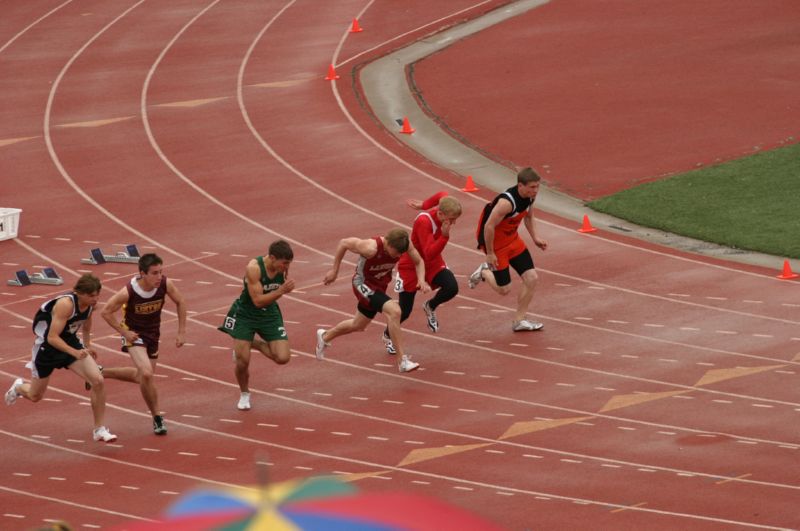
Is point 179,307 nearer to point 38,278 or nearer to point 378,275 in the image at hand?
point 378,275

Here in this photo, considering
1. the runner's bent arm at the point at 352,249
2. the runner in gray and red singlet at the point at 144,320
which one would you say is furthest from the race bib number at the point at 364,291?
the runner in gray and red singlet at the point at 144,320

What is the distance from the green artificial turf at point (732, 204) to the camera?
20.1 metres

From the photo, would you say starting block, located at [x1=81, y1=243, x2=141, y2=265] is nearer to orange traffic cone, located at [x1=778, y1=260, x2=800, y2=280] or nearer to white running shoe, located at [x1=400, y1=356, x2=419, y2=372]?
white running shoe, located at [x1=400, y1=356, x2=419, y2=372]

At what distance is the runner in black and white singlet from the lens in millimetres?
12836

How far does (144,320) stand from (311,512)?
25.7ft

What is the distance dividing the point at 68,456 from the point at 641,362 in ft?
18.6

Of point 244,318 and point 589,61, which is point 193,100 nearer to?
point 589,61

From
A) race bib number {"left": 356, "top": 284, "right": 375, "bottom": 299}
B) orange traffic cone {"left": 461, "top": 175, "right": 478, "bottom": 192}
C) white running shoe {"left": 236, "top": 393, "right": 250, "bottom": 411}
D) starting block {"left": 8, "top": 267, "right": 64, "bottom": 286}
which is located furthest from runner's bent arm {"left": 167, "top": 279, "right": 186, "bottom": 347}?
orange traffic cone {"left": 461, "top": 175, "right": 478, "bottom": 192}

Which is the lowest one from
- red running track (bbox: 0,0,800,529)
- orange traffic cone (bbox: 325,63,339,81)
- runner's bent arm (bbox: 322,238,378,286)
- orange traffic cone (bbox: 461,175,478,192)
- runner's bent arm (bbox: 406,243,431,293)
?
red running track (bbox: 0,0,800,529)

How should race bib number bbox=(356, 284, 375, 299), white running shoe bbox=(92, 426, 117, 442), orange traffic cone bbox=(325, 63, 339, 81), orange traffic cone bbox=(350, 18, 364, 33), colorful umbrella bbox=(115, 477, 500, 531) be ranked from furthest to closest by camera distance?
orange traffic cone bbox=(350, 18, 364, 33) < orange traffic cone bbox=(325, 63, 339, 81) < race bib number bbox=(356, 284, 375, 299) < white running shoe bbox=(92, 426, 117, 442) < colorful umbrella bbox=(115, 477, 500, 531)

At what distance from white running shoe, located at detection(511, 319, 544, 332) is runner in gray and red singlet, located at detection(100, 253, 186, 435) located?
4344 mm

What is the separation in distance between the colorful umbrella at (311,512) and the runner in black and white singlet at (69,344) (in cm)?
687

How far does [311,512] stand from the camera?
19.4 feet

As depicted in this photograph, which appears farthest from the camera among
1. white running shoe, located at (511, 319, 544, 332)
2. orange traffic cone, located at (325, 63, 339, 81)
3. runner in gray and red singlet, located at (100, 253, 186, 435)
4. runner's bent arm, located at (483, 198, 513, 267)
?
orange traffic cone, located at (325, 63, 339, 81)
